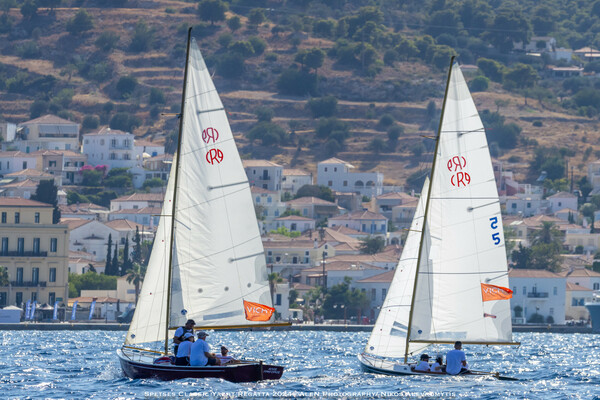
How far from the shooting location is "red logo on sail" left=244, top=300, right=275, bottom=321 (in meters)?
41.6

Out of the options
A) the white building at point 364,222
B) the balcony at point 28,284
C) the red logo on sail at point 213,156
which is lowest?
the red logo on sail at point 213,156

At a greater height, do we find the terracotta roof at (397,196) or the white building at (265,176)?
the white building at (265,176)

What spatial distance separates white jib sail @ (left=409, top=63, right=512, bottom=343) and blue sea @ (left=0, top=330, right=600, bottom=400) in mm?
1842

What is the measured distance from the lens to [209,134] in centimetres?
4147

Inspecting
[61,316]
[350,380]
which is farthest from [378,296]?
[350,380]

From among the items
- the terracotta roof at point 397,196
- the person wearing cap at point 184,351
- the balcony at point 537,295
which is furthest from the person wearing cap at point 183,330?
the terracotta roof at point 397,196

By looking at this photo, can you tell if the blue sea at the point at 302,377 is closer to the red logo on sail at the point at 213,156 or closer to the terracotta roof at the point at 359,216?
the red logo on sail at the point at 213,156

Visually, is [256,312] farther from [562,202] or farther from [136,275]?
[562,202]

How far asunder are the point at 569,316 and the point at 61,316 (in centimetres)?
4212

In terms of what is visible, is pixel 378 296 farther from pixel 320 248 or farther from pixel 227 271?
pixel 227 271

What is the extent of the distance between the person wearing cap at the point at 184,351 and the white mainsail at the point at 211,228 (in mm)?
762

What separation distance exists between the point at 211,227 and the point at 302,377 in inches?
329

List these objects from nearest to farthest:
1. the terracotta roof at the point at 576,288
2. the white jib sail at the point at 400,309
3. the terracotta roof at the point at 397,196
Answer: the white jib sail at the point at 400,309 → the terracotta roof at the point at 576,288 → the terracotta roof at the point at 397,196

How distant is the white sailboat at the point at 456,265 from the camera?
1775 inches
